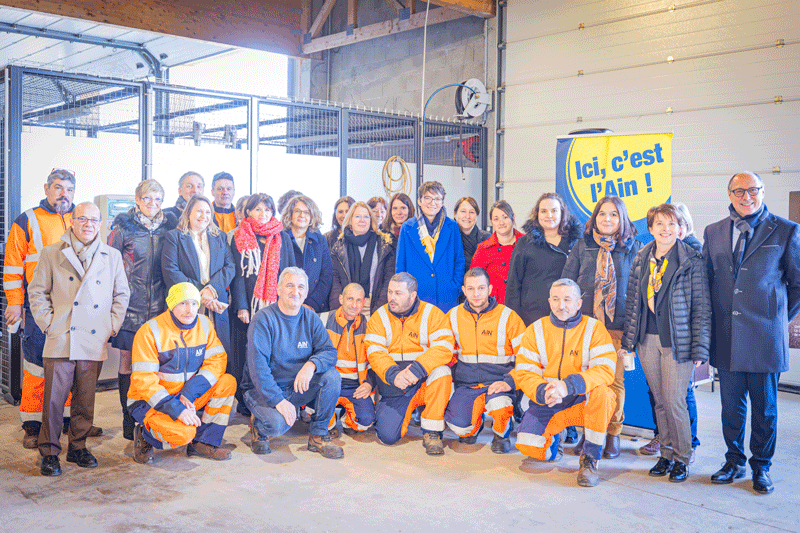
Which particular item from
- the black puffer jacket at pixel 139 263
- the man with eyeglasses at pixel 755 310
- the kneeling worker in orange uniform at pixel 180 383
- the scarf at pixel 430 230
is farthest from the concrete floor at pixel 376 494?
the scarf at pixel 430 230

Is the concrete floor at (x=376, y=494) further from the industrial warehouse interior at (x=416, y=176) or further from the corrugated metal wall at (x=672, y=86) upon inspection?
the corrugated metal wall at (x=672, y=86)

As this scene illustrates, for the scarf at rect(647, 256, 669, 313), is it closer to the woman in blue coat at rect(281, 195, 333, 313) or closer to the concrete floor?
the concrete floor

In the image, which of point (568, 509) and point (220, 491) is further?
point (220, 491)

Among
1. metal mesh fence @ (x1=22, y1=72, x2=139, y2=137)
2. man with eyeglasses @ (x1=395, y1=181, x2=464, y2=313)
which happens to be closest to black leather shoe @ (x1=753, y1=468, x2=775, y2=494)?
man with eyeglasses @ (x1=395, y1=181, x2=464, y2=313)

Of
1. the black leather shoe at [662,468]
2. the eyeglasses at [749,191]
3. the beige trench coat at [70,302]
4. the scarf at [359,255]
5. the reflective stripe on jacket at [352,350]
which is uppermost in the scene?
the eyeglasses at [749,191]

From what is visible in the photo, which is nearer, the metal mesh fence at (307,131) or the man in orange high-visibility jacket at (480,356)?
the man in orange high-visibility jacket at (480,356)

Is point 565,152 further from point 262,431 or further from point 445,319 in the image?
point 262,431

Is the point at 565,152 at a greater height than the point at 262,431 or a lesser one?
greater

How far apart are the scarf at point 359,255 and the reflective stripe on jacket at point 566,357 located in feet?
4.22

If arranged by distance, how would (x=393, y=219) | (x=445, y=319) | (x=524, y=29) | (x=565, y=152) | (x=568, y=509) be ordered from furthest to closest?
(x=524, y=29) → (x=565, y=152) → (x=393, y=219) → (x=445, y=319) → (x=568, y=509)

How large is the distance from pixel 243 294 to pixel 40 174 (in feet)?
6.45

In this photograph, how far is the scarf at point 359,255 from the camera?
4.75 meters

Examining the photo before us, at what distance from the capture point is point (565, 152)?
5242 millimetres

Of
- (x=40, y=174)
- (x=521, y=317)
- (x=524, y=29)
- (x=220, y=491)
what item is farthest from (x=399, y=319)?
(x=524, y=29)
